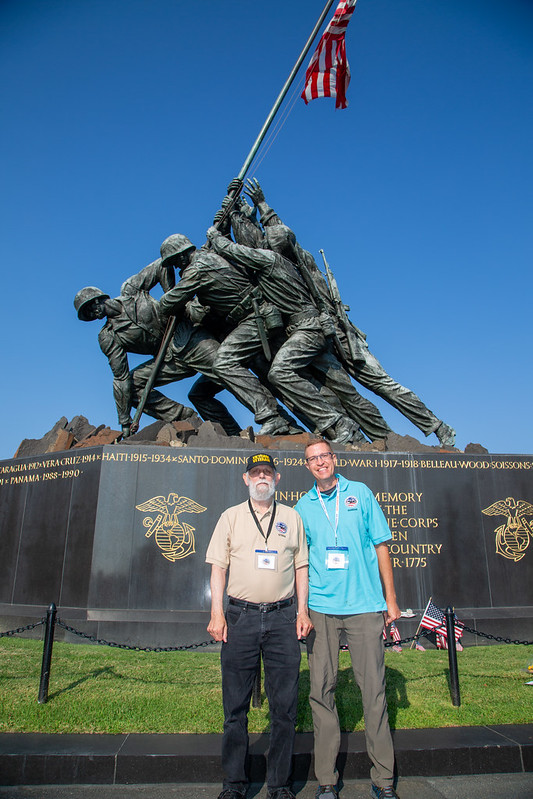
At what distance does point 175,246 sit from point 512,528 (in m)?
7.23

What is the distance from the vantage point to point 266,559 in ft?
10.8

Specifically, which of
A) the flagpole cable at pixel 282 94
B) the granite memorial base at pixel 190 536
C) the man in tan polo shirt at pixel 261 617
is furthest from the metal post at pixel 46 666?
the flagpole cable at pixel 282 94

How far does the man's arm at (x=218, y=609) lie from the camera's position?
10.3 feet

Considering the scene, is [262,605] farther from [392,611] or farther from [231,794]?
[231,794]

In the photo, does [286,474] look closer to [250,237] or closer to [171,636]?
[171,636]

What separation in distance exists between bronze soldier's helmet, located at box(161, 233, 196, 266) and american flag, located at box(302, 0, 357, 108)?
14.1 ft

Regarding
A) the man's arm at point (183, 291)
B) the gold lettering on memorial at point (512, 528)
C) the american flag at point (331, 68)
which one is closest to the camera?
the gold lettering on memorial at point (512, 528)

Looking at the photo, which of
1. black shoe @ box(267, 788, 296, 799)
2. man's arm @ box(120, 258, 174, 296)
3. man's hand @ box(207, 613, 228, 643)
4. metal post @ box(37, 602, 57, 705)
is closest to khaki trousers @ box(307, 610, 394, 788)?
black shoe @ box(267, 788, 296, 799)

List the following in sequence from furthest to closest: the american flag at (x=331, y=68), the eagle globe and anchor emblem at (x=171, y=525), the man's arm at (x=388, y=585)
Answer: the american flag at (x=331, y=68), the eagle globe and anchor emblem at (x=171, y=525), the man's arm at (x=388, y=585)

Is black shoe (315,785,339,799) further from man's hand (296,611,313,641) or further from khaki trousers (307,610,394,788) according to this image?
man's hand (296,611,313,641)

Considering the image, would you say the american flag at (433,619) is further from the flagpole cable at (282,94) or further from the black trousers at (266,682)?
the flagpole cable at (282,94)

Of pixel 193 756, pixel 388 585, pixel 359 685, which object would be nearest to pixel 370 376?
pixel 388 585

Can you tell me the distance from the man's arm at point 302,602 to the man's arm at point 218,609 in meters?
0.44

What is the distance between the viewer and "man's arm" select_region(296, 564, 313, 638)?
3.24 meters
